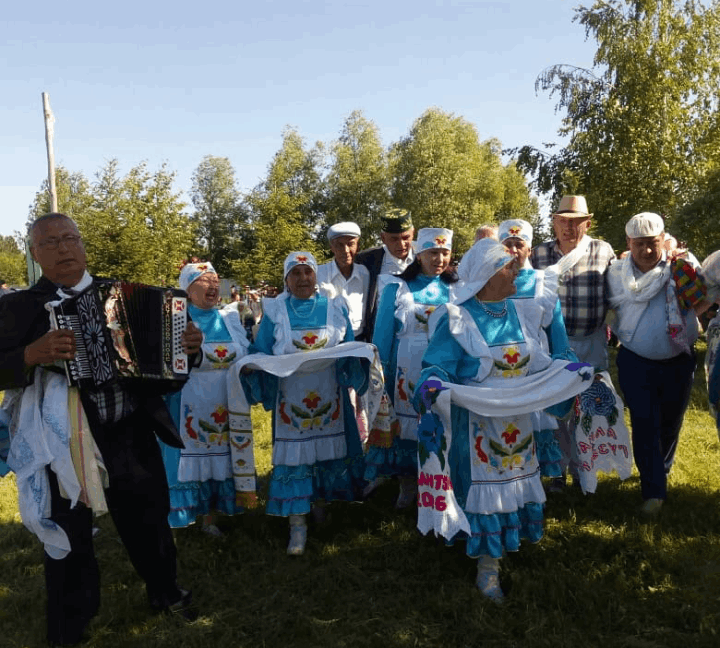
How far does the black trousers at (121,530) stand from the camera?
3.38m

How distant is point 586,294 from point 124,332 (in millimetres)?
3378

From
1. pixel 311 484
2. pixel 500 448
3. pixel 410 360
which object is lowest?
pixel 311 484

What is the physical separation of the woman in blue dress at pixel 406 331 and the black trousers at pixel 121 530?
1716mm

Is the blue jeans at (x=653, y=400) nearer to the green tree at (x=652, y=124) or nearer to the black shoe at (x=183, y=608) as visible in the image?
the black shoe at (x=183, y=608)

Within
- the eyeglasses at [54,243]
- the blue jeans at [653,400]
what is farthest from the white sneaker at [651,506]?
the eyeglasses at [54,243]

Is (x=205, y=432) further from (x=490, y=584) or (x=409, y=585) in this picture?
(x=490, y=584)

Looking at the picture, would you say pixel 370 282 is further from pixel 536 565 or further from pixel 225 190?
pixel 225 190

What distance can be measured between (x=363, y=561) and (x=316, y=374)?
51.1 inches

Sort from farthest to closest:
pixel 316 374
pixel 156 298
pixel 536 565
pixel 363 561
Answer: pixel 316 374 → pixel 363 561 → pixel 536 565 → pixel 156 298

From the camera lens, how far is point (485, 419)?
370 cm

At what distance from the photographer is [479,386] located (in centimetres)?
367

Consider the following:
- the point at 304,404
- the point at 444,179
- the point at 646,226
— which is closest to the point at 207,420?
the point at 304,404

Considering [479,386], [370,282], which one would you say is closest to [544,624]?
[479,386]

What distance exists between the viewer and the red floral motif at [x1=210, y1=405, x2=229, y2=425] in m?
4.83
